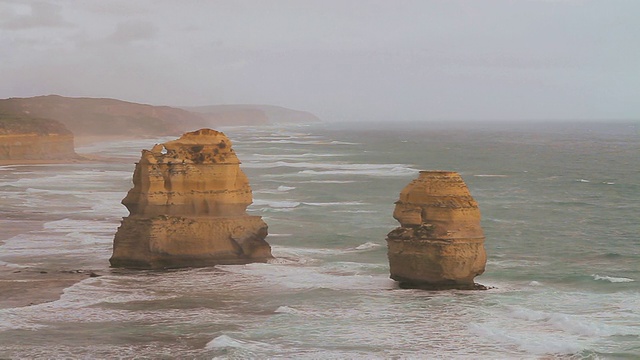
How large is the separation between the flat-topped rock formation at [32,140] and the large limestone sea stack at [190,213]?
5768 cm

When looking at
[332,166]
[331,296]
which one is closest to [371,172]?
[332,166]

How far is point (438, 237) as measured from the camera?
80.9 ft

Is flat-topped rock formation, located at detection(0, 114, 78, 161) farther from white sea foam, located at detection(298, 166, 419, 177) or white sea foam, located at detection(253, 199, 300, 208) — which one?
white sea foam, located at detection(253, 199, 300, 208)

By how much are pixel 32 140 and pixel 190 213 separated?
2432 inches

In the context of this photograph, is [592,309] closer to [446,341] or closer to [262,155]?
[446,341]

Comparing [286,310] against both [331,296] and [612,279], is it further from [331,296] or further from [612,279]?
[612,279]

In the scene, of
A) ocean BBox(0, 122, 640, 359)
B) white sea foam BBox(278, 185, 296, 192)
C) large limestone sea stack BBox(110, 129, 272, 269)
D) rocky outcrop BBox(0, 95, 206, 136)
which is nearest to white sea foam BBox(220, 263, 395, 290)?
ocean BBox(0, 122, 640, 359)

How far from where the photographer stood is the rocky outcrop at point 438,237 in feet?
81.0

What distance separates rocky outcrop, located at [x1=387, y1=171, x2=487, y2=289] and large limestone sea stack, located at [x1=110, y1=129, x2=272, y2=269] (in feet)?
18.7

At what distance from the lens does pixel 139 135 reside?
577ft

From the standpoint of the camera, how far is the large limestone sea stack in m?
28.8

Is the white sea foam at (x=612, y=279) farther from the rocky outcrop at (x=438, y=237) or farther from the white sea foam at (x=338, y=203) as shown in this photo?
the white sea foam at (x=338, y=203)

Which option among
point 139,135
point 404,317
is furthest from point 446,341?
point 139,135

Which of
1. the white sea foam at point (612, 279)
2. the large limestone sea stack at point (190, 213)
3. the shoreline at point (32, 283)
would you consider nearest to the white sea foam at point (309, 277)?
the large limestone sea stack at point (190, 213)
